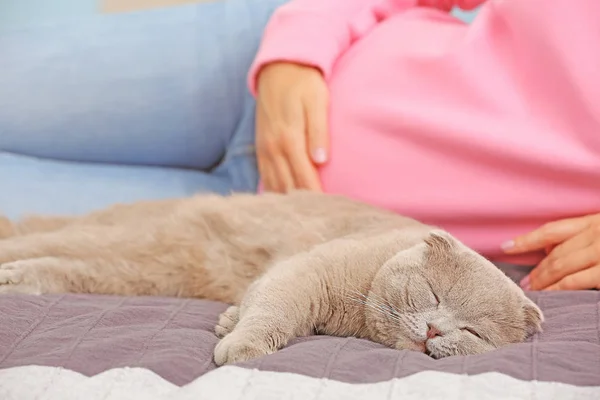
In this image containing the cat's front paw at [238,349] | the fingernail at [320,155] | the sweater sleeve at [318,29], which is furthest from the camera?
the sweater sleeve at [318,29]

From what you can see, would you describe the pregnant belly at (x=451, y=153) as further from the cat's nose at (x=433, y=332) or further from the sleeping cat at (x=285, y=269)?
the cat's nose at (x=433, y=332)

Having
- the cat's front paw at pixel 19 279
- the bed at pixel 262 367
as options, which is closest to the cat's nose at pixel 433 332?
the bed at pixel 262 367

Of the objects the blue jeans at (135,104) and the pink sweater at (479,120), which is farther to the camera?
the blue jeans at (135,104)

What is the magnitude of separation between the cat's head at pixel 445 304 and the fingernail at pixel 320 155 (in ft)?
1.35

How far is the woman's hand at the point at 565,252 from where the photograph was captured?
4.23 ft

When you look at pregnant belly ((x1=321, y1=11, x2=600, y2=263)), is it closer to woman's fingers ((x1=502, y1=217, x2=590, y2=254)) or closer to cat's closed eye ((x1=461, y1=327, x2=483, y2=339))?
woman's fingers ((x1=502, y1=217, x2=590, y2=254))

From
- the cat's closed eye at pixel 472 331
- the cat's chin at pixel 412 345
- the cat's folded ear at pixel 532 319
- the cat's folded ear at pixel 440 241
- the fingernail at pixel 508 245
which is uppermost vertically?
the cat's folded ear at pixel 440 241

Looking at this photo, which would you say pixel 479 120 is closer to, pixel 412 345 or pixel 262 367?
pixel 412 345

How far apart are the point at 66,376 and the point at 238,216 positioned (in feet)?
2.25

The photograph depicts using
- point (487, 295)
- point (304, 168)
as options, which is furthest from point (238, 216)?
point (487, 295)

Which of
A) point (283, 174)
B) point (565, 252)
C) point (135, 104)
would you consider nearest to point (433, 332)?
point (565, 252)

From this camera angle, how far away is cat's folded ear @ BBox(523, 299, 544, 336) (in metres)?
1.09

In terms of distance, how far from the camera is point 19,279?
132 cm

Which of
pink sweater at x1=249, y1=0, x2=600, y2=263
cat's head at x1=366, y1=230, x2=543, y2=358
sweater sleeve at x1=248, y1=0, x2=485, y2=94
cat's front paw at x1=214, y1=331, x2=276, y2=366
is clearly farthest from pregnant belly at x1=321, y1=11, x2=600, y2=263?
cat's front paw at x1=214, y1=331, x2=276, y2=366
